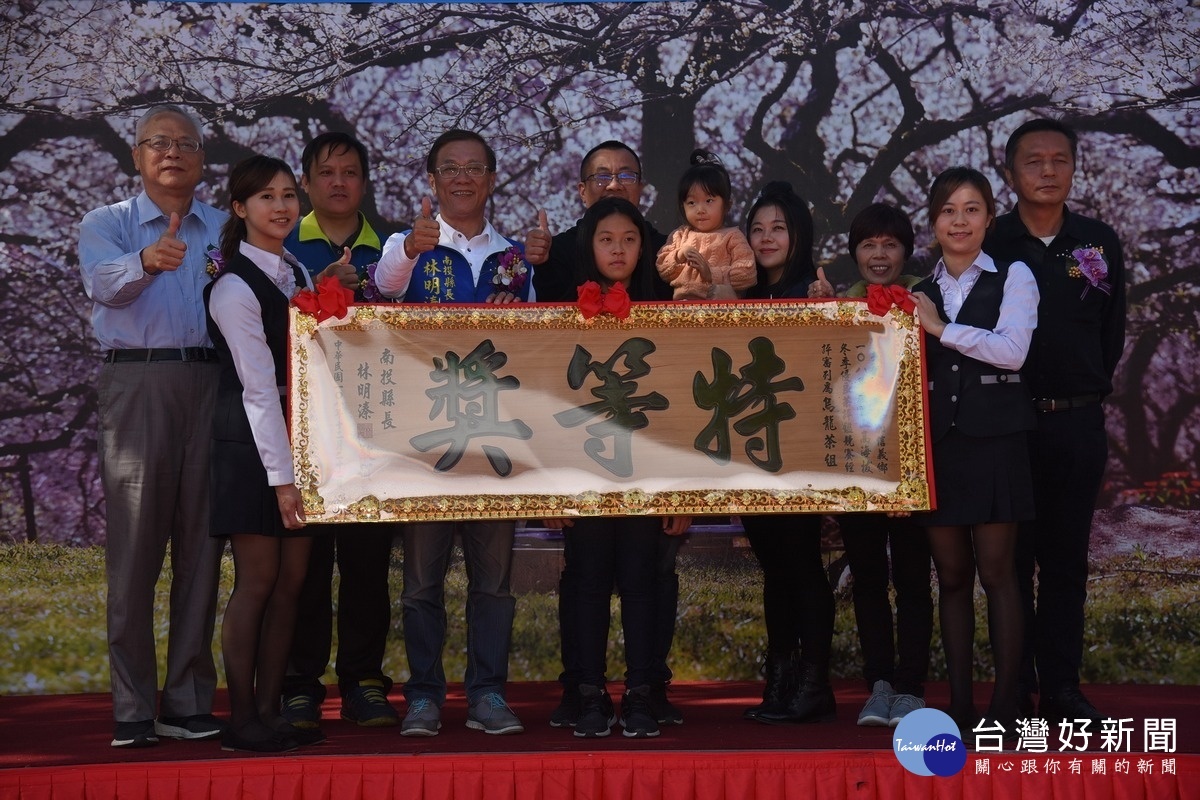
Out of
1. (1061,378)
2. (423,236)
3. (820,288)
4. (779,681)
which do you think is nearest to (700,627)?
(779,681)

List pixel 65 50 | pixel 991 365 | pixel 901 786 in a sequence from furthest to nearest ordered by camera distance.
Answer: pixel 65 50 < pixel 991 365 < pixel 901 786

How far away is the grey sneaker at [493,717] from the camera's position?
3568mm

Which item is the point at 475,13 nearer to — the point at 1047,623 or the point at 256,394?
the point at 256,394

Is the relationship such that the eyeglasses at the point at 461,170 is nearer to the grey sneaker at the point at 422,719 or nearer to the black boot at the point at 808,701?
the grey sneaker at the point at 422,719

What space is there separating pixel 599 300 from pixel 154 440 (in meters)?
1.44

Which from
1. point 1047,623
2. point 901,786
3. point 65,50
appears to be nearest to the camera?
point 901,786

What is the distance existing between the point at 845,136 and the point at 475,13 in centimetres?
170

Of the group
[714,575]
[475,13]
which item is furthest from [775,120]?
[714,575]

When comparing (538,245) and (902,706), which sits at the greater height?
(538,245)

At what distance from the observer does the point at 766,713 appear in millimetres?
3785

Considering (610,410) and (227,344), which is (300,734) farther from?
(610,410)

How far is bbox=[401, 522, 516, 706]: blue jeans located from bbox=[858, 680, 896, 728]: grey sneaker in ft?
3.69

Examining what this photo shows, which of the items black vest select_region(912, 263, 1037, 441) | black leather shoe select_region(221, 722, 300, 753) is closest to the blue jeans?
black leather shoe select_region(221, 722, 300, 753)

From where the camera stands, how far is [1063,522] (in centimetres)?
373
